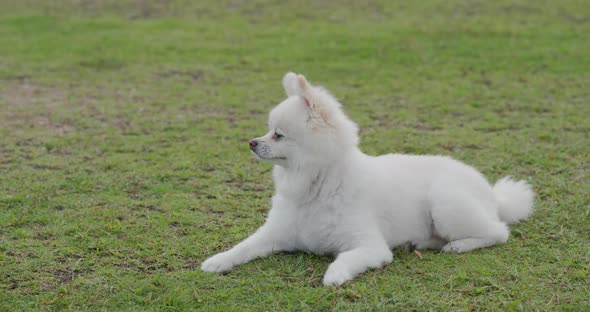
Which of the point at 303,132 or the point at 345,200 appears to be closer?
the point at 303,132

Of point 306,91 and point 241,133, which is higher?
point 306,91

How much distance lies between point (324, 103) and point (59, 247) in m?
2.05

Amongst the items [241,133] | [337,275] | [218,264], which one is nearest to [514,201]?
[337,275]

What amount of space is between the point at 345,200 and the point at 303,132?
20.4 inches

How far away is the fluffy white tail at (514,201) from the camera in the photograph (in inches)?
202

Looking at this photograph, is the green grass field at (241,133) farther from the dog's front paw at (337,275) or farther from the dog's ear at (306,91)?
the dog's ear at (306,91)

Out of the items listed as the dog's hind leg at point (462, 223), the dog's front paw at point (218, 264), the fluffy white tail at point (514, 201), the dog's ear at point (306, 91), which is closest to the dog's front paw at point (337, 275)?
the dog's front paw at point (218, 264)

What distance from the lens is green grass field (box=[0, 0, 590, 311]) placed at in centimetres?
416

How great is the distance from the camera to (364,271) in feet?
13.9

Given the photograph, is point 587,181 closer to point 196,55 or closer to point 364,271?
point 364,271

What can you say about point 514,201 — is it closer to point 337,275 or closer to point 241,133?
point 337,275

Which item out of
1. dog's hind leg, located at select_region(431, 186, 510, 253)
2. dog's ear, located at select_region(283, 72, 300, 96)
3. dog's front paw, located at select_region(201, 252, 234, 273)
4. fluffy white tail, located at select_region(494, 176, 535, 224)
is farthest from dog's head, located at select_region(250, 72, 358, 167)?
fluffy white tail, located at select_region(494, 176, 535, 224)

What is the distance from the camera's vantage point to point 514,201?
5168 mm

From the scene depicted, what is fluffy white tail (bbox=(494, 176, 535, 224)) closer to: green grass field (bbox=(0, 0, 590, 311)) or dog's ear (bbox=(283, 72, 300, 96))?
green grass field (bbox=(0, 0, 590, 311))
